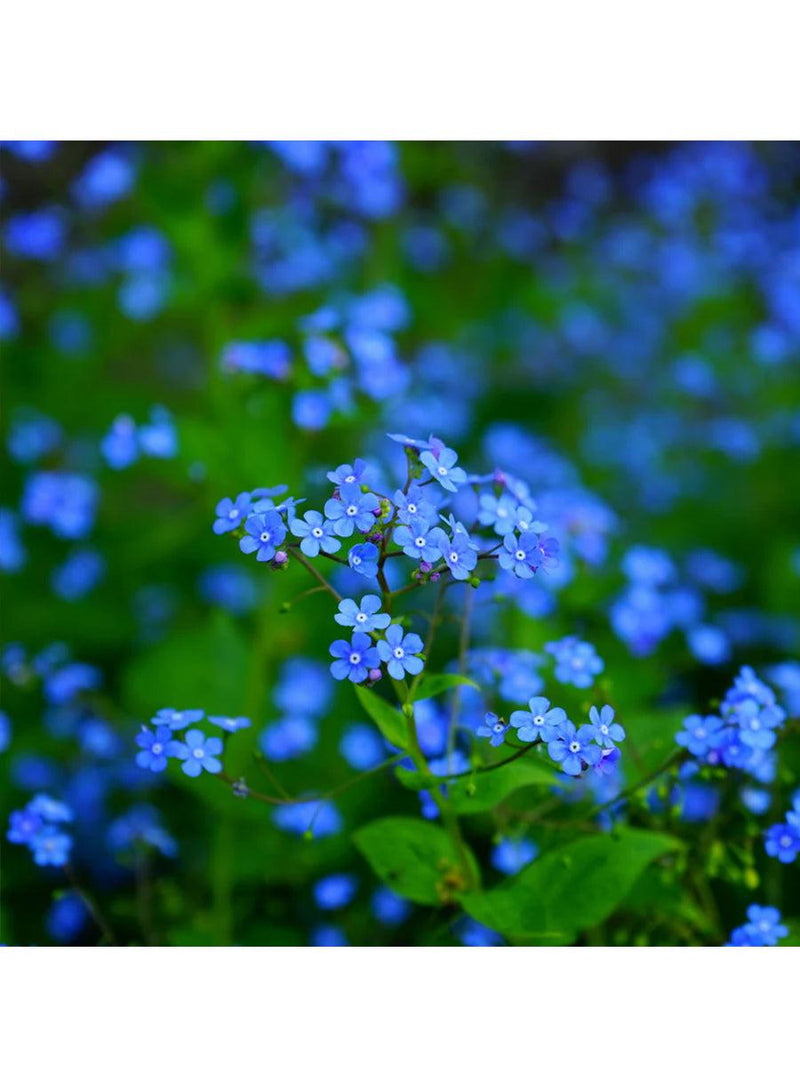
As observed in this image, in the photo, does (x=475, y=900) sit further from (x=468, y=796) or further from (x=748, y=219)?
(x=748, y=219)

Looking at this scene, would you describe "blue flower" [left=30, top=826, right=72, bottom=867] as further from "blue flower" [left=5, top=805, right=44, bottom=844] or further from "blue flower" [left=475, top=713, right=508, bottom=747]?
"blue flower" [left=475, top=713, right=508, bottom=747]

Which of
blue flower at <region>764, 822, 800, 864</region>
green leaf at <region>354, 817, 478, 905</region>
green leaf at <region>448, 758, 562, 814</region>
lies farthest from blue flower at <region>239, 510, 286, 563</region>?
blue flower at <region>764, 822, 800, 864</region>

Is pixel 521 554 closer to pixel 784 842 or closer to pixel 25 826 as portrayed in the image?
pixel 784 842

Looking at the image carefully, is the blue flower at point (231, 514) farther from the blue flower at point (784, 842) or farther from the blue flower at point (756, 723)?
the blue flower at point (784, 842)

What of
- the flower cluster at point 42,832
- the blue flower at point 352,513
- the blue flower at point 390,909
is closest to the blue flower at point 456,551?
the blue flower at point 352,513

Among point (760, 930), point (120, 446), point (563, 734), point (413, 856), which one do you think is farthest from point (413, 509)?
point (120, 446)

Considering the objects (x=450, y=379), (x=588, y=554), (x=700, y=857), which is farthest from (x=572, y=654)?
(x=450, y=379)
